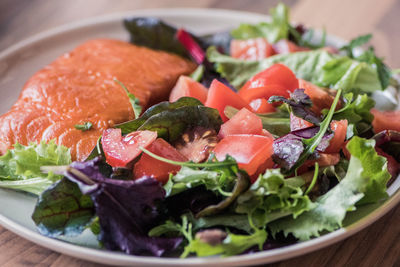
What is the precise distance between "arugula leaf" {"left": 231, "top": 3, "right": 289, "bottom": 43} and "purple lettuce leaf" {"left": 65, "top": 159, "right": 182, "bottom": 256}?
80.5 inches

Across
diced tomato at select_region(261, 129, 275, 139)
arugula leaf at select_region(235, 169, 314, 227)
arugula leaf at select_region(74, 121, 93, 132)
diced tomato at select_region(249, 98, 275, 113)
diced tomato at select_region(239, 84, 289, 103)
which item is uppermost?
diced tomato at select_region(239, 84, 289, 103)

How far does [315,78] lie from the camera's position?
328cm

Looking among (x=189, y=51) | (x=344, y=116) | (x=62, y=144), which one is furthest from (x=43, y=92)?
(x=344, y=116)

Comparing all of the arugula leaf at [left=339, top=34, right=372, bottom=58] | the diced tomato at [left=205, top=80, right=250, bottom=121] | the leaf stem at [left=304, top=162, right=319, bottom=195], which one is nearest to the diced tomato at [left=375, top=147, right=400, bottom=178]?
the leaf stem at [left=304, top=162, right=319, bottom=195]

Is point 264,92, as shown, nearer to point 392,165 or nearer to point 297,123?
point 297,123

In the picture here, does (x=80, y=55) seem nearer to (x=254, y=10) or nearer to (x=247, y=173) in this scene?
(x=247, y=173)

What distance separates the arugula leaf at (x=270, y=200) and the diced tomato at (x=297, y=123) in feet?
1.69

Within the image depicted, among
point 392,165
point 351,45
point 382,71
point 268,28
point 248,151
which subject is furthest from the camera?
point 268,28

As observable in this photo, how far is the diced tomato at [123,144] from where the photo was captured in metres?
2.29

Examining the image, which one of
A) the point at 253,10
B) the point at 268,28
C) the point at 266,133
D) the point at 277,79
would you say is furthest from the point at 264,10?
the point at 266,133

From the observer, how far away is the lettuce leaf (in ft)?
10.3

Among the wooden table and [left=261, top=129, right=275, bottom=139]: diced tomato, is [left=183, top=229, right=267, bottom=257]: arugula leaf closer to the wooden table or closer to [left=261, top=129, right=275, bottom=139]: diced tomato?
[left=261, top=129, right=275, bottom=139]: diced tomato

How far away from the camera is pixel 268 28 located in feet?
12.5

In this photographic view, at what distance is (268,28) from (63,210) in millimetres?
2404
